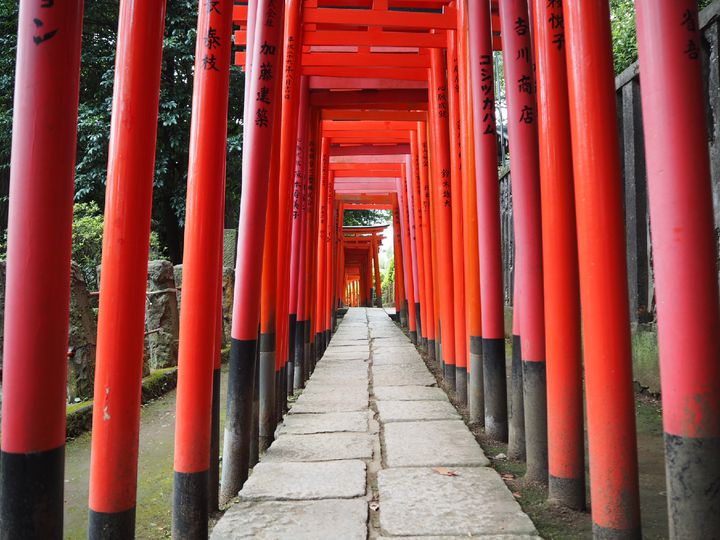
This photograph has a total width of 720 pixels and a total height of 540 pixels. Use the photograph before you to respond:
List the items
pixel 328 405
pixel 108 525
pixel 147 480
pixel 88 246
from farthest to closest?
pixel 88 246, pixel 328 405, pixel 147 480, pixel 108 525

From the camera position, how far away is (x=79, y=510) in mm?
2768

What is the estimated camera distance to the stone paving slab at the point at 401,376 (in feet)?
16.8

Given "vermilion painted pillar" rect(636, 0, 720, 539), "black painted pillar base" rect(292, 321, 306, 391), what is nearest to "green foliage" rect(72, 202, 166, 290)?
"black painted pillar base" rect(292, 321, 306, 391)

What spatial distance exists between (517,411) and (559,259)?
40.2 inches

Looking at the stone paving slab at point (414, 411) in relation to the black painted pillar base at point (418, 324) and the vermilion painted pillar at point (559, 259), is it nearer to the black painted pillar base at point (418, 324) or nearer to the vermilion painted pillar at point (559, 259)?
the vermilion painted pillar at point (559, 259)

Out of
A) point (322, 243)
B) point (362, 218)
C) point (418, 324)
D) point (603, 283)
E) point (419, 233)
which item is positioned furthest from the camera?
point (362, 218)

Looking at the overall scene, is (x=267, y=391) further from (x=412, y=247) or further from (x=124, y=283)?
(x=412, y=247)

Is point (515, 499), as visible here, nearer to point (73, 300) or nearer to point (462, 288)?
point (462, 288)

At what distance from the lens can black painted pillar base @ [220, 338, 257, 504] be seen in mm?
2572

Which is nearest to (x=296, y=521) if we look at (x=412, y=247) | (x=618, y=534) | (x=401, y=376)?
(x=618, y=534)

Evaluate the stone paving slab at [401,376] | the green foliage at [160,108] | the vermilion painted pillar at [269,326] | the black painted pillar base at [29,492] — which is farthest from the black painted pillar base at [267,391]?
the green foliage at [160,108]

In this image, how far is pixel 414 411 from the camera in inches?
156

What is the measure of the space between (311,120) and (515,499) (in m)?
4.36

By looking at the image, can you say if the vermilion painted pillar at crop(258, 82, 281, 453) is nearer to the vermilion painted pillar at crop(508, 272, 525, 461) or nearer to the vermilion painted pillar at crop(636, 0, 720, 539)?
the vermilion painted pillar at crop(508, 272, 525, 461)
